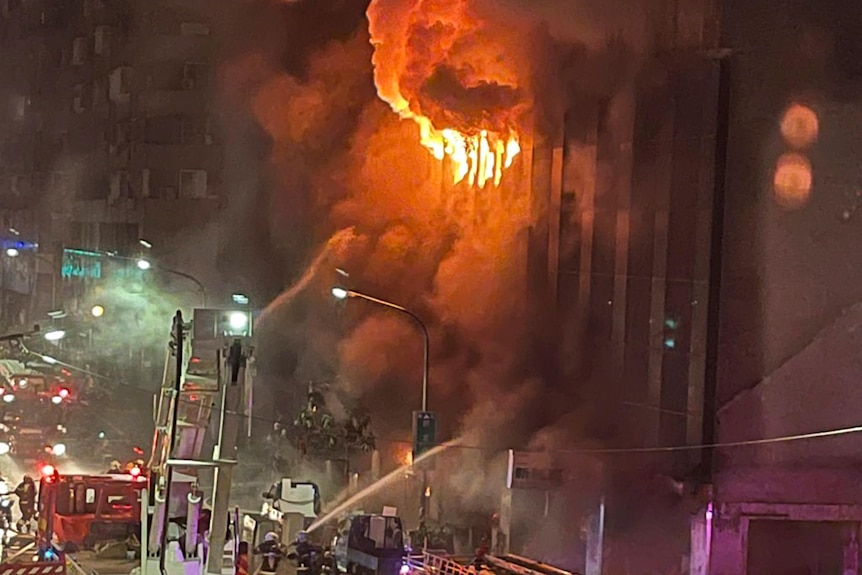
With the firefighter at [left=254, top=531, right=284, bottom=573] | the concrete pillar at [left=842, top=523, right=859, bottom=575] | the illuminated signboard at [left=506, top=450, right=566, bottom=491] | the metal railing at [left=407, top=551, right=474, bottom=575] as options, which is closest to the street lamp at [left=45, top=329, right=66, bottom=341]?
the firefighter at [left=254, top=531, right=284, bottom=573]

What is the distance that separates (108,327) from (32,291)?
0.37m

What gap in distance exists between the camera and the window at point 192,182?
4633 mm

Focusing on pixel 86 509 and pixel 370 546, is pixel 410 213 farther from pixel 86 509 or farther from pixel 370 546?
pixel 86 509

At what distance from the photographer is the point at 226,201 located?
465cm

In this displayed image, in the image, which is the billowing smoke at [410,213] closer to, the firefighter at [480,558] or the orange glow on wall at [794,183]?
the firefighter at [480,558]

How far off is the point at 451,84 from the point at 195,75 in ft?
3.82

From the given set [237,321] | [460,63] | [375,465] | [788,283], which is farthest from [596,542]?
[460,63]

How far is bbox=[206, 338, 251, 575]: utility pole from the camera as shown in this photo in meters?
3.01

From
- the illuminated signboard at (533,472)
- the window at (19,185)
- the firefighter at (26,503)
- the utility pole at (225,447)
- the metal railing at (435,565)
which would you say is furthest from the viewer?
the window at (19,185)

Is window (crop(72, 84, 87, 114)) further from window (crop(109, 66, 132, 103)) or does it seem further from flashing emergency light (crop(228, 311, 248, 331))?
flashing emergency light (crop(228, 311, 248, 331))

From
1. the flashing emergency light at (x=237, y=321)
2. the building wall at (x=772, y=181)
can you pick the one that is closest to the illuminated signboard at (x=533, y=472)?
the building wall at (x=772, y=181)

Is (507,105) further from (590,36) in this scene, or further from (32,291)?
(32,291)

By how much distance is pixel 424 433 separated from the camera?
4551mm

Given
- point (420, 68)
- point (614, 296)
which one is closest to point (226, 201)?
point (420, 68)
